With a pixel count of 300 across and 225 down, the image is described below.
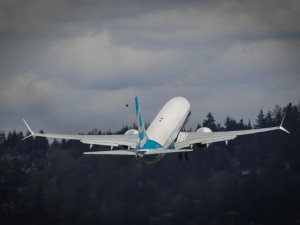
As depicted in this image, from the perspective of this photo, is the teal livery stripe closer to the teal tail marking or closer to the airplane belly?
the teal tail marking

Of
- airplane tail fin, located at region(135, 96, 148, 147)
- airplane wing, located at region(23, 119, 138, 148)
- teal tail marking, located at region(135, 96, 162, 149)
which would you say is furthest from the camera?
airplane wing, located at region(23, 119, 138, 148)

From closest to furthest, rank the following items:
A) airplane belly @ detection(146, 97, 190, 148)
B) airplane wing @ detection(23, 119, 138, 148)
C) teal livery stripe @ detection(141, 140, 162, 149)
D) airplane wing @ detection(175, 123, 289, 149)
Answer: teal livery stripe @ detection(141, 140, 162, 149), airplane belly @ detection(146, 97, 190, 148), airplane wing @ detection(23, 119, 138, 148), airplane wing @ detection(175, 123, 289, 149)

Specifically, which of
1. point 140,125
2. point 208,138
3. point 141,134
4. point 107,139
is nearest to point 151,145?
point 141,134

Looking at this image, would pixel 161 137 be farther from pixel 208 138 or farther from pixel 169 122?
pixel 208 138

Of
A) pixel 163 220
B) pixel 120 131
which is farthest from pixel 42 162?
pixel 163 220

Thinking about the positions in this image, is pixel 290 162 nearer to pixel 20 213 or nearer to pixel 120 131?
pixel 120 131

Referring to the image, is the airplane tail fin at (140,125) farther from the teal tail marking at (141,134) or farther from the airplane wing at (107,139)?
the airplane wing at (107,139)

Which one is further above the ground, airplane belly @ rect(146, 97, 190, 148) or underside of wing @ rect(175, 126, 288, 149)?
airplane belly @ rect(146, 97, 190, 148)

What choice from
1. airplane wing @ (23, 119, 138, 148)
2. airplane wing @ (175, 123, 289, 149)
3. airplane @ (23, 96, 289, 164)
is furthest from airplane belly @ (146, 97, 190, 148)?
airplane wing @ (23, 119, 138, 148)
